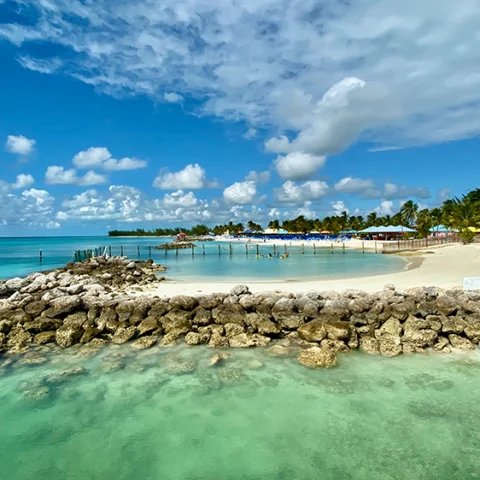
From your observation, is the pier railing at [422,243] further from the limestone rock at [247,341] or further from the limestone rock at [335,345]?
the limestone rock at [247,341]

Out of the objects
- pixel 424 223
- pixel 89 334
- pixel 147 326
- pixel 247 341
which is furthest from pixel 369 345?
pixel 424 223

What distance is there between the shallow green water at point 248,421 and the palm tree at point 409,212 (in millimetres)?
87827

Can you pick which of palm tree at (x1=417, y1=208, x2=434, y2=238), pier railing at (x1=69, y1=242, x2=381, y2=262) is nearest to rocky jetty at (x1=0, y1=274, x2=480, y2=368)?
pier railing at (x1=69, y1=242, x2=381, y2=262)

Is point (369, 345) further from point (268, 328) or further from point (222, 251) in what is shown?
point (222, 251)

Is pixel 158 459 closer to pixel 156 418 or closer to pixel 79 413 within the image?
pixel 156 418

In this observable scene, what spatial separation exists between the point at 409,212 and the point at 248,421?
92723mm

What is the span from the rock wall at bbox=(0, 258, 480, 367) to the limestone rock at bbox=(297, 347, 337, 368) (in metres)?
0.02

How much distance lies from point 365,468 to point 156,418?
11.9ft

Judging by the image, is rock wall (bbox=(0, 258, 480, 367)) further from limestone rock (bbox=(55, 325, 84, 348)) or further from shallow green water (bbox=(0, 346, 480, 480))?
shallow green water (bbox=(0, 346, 480, 480))

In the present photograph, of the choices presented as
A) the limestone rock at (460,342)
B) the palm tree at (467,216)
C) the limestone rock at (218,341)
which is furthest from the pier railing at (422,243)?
the limestone rock at (218,341)

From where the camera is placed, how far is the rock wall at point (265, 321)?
978cm

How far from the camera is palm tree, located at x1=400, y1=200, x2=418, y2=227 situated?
8869 centimetres

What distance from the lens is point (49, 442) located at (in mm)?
6066

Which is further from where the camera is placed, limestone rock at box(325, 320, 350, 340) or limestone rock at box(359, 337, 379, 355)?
limestone rock at box(325, 320, 350, 340)
